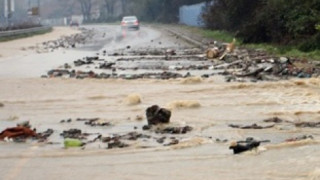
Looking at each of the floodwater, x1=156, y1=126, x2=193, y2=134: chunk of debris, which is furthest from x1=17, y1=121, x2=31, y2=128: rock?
x1=156, y1=126, x2=193, y2=134: chunk of debris

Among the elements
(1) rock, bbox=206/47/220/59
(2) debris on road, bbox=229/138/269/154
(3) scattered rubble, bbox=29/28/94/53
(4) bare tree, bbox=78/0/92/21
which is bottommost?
(4) bare tree, bbox=78/0/92/21

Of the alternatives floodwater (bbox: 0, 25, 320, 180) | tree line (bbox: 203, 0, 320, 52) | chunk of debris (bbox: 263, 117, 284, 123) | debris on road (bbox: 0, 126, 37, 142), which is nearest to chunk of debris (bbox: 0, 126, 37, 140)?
debris on road (bbox: 0, 126, 37, 142)

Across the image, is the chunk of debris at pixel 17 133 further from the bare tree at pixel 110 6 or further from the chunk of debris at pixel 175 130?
the bare tree at pixel 110 6

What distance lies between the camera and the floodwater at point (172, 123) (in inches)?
298

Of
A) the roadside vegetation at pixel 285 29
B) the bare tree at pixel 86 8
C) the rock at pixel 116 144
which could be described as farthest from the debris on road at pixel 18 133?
the bare tree at pixel 86 8

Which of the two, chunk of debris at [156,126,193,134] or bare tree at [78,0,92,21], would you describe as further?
bare tree at [78,0,92,21]

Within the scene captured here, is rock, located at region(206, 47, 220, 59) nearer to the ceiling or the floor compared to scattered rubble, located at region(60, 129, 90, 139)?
nearer to the floor

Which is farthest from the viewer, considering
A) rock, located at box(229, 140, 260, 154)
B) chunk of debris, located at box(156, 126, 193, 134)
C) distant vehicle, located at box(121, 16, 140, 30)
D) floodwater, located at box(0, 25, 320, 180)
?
Result: distant vehicle, located at box(121, 16, 140, 30)

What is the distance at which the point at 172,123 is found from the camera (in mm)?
10641

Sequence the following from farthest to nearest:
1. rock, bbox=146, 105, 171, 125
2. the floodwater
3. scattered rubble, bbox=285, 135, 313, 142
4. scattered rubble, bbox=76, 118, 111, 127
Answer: scattered rubble, bbox=76, 118, 111, 127 → rock, bbox=146, 105, 171, 125 → scattered rubble, bbox=285, 135, 313, 142 → the floodwater

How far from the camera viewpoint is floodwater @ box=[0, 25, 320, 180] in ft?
24.8

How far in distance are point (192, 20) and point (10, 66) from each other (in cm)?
4597

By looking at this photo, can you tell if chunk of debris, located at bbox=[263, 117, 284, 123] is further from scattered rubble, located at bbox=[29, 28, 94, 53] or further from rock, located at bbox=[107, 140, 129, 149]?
scattered rubble, located at bbox=[29, 28, 94, 53]

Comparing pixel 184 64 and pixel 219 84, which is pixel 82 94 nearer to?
pixel 219 84
